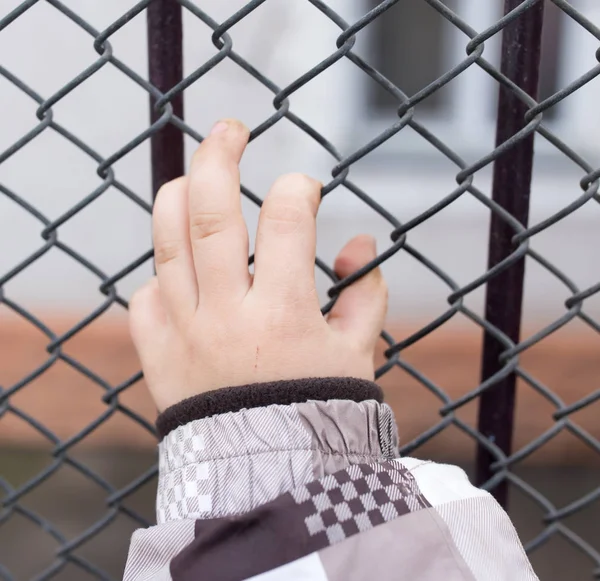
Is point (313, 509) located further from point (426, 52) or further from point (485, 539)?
point (426, 52)

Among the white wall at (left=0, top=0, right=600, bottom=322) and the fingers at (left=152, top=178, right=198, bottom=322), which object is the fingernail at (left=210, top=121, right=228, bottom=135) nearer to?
the fingers at (left=152, top=178, right=198, bottom=322)

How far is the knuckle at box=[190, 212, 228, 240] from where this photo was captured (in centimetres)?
65

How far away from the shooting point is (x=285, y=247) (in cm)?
66

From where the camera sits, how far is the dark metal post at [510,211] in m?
0.74

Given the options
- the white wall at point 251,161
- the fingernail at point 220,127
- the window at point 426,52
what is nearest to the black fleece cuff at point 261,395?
the fingernail at point 220,127

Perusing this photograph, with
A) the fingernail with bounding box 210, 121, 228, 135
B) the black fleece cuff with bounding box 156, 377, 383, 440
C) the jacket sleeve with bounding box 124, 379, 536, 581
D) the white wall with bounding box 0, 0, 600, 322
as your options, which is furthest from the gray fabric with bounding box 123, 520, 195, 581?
the white wall with bounding box 0, 0, 600, 322

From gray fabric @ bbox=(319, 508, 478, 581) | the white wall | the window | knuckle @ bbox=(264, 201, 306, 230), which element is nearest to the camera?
gray fabric @ bbox=(319, 508, 478, 581)

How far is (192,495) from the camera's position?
623 millimetres

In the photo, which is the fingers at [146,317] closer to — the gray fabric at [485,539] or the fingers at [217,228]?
the fingers at [217,228]

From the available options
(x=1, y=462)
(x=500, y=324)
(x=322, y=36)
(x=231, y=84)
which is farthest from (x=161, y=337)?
(x=1, y=462)

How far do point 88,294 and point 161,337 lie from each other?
159 centimetres

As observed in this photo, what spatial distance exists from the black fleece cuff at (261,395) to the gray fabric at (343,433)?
0.01 meters

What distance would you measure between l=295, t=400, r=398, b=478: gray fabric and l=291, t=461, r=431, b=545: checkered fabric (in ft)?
0.08

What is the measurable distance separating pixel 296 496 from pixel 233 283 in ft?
0.67
